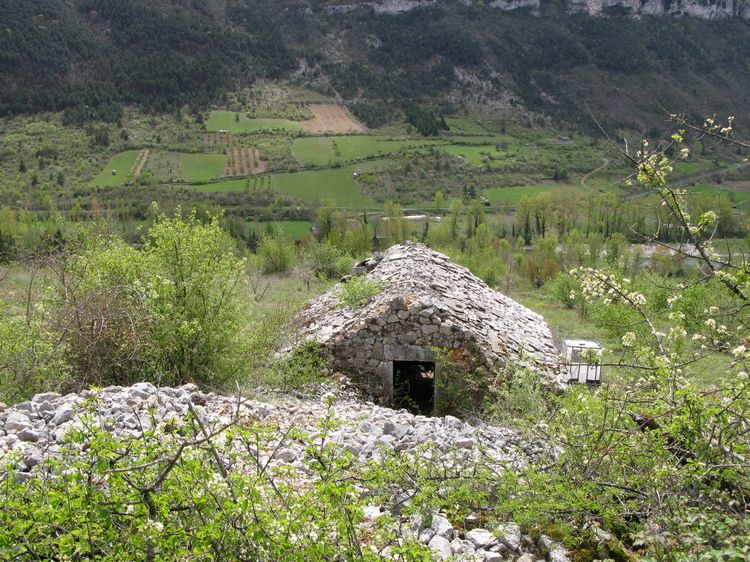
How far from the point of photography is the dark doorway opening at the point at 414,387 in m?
14.2

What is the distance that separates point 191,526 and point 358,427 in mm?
4281

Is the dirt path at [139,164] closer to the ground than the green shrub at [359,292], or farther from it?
farther from it

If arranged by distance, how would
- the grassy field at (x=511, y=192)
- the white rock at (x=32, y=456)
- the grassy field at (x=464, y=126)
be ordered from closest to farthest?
the white rock at (x=32, y=456)
the grassy field at (x=511, y=192)
the grassy field at (x=464, y=126)

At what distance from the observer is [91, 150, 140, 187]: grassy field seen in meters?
75.1

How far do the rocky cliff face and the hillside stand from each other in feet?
1.33

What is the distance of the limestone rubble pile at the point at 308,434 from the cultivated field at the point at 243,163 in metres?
76.8

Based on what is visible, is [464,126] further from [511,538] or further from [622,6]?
[511,538]

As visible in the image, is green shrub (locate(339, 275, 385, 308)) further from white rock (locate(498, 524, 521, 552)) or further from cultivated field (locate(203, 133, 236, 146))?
cultivated field (locate(203, 133, 236, 146))

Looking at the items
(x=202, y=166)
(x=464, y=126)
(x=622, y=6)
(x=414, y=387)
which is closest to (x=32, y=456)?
(x=414, y=387)

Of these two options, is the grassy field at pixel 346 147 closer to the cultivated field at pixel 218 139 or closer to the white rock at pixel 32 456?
the cultivated field at pixel 218 139

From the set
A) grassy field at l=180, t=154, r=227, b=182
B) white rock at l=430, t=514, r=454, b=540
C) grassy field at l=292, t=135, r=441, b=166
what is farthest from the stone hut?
grassy field at l=292, t=135, r=441, b=166

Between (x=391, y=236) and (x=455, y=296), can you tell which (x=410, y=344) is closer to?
(x=455, y=296)

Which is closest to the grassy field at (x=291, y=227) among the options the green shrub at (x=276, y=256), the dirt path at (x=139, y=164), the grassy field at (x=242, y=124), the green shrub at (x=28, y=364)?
the green shrub at (x=276, y=256)

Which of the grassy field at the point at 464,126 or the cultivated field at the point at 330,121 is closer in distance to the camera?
the cultivated field at the point at 330,121
